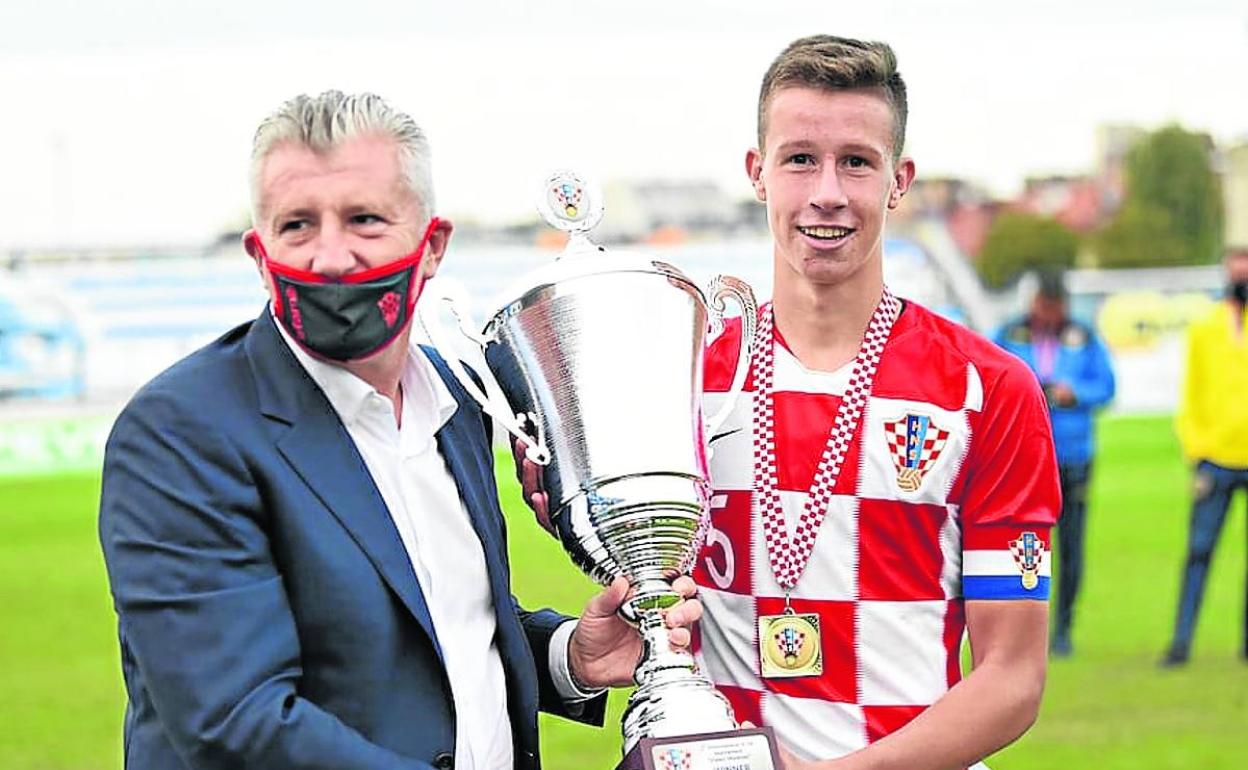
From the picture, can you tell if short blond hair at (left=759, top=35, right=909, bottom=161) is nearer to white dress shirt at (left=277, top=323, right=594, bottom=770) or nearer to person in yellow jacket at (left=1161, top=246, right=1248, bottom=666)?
white dress shirt at (left=277, top=323, right=594, bottom=770)

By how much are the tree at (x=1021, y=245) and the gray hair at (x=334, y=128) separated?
55.8 m

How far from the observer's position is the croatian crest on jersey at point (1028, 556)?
2.63 metres

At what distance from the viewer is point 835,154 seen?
2.64m

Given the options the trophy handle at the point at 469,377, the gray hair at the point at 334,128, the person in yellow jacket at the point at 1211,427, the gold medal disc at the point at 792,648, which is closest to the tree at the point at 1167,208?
the person in yellow jacket at the point at 1211,427

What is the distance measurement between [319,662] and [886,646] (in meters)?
0.90

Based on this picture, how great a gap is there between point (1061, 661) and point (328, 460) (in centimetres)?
685

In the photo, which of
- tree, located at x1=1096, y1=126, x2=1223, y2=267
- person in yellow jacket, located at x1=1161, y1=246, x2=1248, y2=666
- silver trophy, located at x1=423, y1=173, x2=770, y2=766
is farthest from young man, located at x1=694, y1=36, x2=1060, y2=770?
tree, located at x1=1096, y1=126, x2=1223, y2=267

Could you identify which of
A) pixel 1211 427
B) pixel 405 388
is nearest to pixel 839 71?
pixel 405 388

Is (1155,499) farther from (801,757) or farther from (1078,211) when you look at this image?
(1078,211)

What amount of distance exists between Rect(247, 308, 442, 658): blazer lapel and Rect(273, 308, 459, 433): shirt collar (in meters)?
0.01

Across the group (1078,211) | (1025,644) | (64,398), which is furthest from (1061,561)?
(1078,211)

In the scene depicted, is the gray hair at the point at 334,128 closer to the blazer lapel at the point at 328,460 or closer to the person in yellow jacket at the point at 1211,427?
the blazer lapel at the point at 328,460

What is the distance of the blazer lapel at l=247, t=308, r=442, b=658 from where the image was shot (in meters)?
2.22

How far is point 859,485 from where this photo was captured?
2.68 metres
